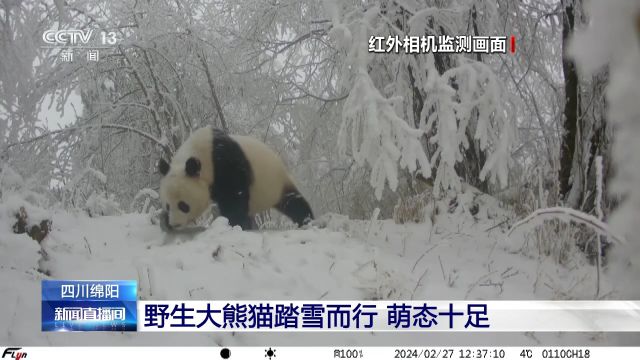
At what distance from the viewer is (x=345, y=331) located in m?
1.43

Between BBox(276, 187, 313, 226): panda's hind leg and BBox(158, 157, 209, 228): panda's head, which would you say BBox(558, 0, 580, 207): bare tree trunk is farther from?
BBox(158, 157, 209, 228): panda's head

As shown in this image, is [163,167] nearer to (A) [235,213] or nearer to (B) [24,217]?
(A) [235,213]

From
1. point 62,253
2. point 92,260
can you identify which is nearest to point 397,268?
point 92,260

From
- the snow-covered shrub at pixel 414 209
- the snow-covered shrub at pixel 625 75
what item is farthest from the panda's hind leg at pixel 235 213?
→ the snow-covered shrub at pixel 625 75

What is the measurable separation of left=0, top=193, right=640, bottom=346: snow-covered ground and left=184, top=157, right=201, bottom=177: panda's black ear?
31 cm

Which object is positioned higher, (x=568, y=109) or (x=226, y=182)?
(x=568, y=109)

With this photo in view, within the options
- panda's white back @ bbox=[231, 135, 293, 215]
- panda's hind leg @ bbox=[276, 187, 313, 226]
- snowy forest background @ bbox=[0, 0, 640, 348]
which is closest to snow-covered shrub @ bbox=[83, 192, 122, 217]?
snowy forest background @ bbox=[0, 0, 640, 348]

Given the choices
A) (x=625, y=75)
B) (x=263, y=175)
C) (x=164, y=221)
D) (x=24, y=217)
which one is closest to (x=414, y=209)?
(x=263, y=175)

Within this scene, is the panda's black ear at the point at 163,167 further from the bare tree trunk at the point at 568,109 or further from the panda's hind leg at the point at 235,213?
the bare tree trunk at the point at 568,109

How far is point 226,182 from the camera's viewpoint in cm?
226

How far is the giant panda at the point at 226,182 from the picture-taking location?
217 cm

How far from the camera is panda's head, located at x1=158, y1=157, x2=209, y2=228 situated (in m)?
2.15

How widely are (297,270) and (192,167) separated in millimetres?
806

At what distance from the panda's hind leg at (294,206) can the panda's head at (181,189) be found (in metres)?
0.40
